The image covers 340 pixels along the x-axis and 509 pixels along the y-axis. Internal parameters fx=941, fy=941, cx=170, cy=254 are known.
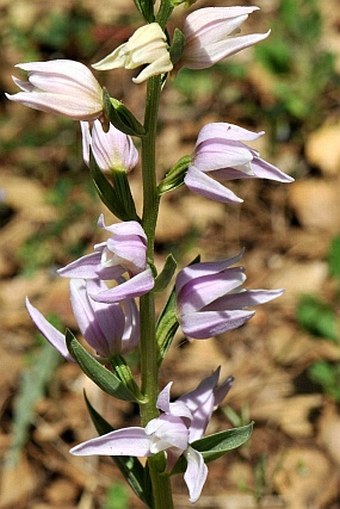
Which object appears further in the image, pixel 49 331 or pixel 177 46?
pixel 49 331

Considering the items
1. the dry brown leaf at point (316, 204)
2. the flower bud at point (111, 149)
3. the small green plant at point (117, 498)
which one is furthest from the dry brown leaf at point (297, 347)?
the flower bud at point (111, 149)

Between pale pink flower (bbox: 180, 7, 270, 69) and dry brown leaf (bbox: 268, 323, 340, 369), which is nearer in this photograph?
pale pink flower (bbox: 180, 7, 270, 69)

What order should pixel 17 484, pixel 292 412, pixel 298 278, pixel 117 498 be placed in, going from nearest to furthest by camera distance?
pixel 117 498
pixel 17 484
pixel 292 412
pixel 298 278

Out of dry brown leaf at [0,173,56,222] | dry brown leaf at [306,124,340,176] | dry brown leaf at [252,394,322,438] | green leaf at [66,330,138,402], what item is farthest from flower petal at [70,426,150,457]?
dry brown leaf at [306,124,340,176]

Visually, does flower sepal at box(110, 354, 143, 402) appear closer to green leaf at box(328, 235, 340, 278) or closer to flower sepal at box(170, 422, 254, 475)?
flower sepal at box(170, 422, 254, 475)

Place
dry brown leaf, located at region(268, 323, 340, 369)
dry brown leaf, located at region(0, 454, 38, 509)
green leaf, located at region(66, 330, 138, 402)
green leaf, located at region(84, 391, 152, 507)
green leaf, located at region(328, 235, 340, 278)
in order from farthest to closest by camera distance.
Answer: dry brown leaf, located at region(268, 323, 340, 369), green leaf, located at region(328, 235, 340, 278), dry brown leaf, located at region(0, 454, 38, 509), green leaf, located at region(84, 391, 152, 507), green leaf, located at region(66, 330, 138, 402)

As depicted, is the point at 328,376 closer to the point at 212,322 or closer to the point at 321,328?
the point at 321,328

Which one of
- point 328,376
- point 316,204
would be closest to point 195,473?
point 328,376
